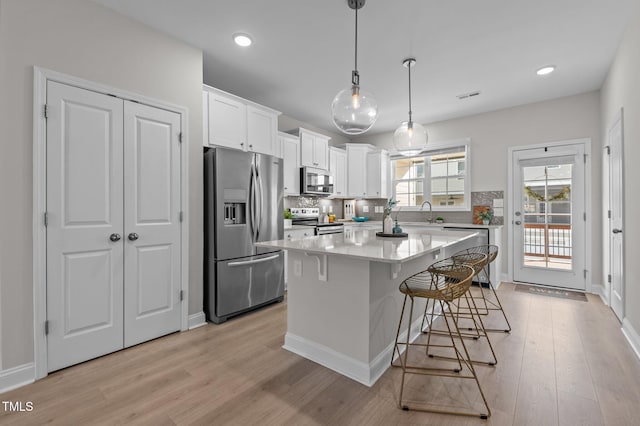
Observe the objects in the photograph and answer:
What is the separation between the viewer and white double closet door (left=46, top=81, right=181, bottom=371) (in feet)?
6.98

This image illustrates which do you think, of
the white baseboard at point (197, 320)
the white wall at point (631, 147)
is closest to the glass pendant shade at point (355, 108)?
the white wall at point (631, 147)

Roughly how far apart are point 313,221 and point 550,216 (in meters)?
3.46

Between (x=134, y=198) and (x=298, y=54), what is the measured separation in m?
2.09

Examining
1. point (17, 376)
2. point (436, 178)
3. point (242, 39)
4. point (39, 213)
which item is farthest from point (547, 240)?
point (17, 376)

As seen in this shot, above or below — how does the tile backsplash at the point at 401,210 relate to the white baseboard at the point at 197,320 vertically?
above

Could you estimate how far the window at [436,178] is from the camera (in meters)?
5.11

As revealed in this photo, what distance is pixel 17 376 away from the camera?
195 cm

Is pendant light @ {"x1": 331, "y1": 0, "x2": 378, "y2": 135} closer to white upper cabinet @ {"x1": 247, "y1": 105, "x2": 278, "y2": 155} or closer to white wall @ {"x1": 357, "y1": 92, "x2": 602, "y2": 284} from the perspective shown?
white upper cabinet @ {"x1": 247, "y1": 105, "x2": 278, "y2": 155}

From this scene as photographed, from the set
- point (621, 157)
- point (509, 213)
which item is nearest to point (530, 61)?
point (621, 157)

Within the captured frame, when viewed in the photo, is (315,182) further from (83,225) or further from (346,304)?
(83,225)

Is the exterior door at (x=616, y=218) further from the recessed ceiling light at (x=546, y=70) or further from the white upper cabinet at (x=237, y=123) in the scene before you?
the white upper cabinet at (x=237, y=123)

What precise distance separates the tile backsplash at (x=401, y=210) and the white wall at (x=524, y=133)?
0.37 ft

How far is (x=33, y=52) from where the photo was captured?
203cm

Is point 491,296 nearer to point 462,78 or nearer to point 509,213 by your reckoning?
point 509,213
